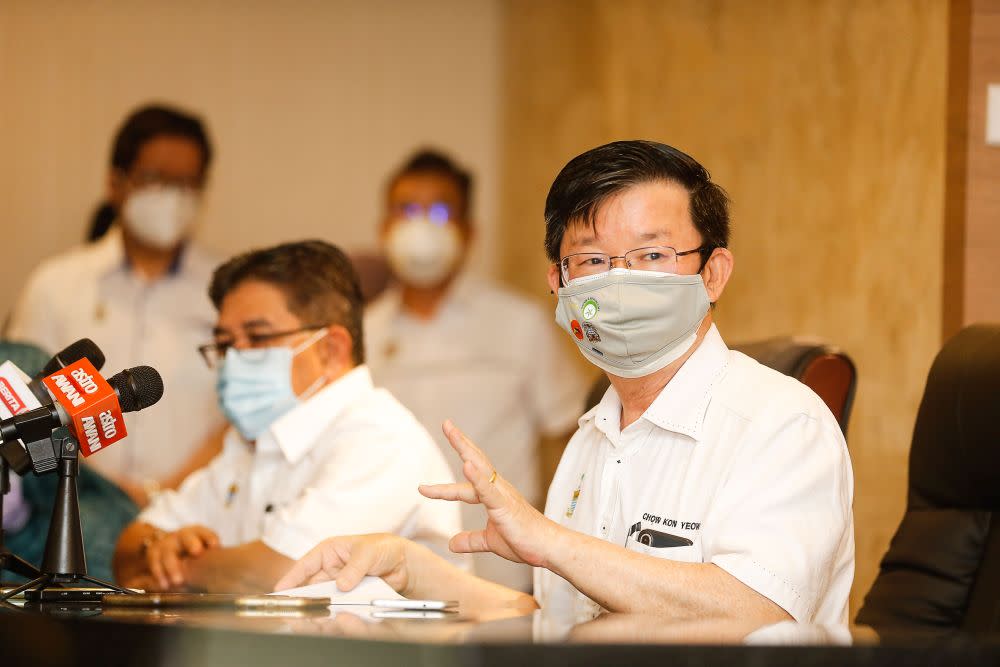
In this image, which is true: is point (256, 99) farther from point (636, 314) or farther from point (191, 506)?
point (636, 314)

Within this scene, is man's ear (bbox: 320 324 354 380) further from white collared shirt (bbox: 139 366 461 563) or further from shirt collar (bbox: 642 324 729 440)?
shirt collar (bbox: 642 324 729 440)

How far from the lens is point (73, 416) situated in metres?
1.57

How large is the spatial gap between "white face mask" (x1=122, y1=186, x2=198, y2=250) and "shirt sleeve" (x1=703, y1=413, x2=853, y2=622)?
2817 millimetres

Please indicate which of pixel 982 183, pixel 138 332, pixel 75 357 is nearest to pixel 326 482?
pixel 75 357

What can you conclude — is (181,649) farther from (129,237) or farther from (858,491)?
(129,237)

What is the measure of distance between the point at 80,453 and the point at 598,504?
75cm

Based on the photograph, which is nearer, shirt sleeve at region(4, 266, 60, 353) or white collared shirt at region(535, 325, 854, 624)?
white collared shirt at region(535, 325, 854, 624)

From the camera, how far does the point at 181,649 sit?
3.78ft

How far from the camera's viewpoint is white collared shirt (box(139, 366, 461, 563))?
2.23 metres

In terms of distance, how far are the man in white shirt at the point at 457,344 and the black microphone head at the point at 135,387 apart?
2716 mm

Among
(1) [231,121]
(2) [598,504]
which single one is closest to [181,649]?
(2) [598,504]

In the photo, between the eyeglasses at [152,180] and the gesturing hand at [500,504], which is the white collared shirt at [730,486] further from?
the eyeglasses at [152,180]

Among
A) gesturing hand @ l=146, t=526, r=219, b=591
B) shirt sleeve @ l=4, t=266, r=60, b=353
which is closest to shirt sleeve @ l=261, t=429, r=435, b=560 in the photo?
gesturing hand @ l=146, t=526, r=219, b=591

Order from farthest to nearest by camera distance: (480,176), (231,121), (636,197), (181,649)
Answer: (480,176) < (231,121) < (636,197) < (181,649)
